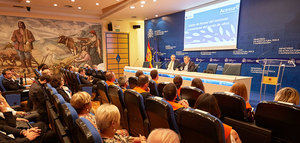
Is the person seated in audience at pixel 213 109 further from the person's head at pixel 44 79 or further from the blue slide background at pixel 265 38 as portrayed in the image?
the blue slide background at pixel 265 38

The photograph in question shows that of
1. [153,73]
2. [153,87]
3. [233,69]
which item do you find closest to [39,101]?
[153,87]

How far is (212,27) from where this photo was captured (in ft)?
21.3

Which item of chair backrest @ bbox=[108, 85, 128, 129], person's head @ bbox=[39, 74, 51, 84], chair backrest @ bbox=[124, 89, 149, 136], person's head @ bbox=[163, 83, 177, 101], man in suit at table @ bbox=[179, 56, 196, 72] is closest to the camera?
person's head @ bbox=[163, 83, 177, 101]

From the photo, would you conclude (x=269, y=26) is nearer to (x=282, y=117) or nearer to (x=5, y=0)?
(x=282, y=117)

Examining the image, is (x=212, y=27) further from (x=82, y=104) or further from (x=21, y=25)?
(x=21, y=25)

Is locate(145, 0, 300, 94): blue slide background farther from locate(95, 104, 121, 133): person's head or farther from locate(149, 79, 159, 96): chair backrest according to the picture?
locate(95, 104, 121, 133): person's head

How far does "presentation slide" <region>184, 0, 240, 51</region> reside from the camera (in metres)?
5.82

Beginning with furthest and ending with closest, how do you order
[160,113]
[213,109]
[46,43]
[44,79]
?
[46,43], [44,79], [160,113], [213,109]

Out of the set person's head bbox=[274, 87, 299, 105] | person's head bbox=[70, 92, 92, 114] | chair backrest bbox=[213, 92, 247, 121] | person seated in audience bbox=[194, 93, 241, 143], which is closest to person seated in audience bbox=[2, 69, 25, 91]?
person's head bbox=[70, 92, 92, 114]

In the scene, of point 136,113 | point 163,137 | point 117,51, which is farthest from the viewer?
point 117,51

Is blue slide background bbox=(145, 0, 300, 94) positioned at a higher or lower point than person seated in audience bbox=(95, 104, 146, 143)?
higher

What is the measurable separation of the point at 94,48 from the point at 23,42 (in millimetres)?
3486

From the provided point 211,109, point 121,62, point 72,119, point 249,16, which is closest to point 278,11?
point 249,16

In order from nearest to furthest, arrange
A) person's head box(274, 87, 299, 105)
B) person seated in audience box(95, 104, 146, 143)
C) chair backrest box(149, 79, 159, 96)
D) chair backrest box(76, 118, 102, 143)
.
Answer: chair backrest box(76, 118, 102, 143) < person seated in audience box(95, 104, 146, 143) < person's head box(274, 87, 299, 105) < chair backrest box(149, 79, 159, 96)
